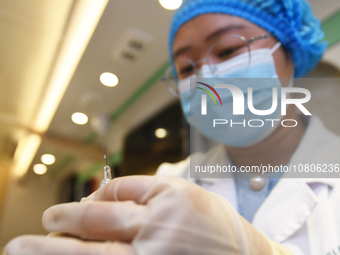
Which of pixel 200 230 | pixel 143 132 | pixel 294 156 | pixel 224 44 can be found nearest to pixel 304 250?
pixel 294 156

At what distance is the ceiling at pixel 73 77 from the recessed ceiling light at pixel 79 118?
0.05 feet

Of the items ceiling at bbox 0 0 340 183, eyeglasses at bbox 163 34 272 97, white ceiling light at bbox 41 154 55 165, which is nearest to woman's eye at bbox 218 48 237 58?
eyeglasses at bbox 163 34 272 97

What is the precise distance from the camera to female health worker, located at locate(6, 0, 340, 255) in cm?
18

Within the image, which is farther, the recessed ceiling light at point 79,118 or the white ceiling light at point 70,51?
the white ceiling light at point 70,51

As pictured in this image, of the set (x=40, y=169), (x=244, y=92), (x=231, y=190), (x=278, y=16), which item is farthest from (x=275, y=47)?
(x=40, y=169)

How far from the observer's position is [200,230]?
0.60 ft

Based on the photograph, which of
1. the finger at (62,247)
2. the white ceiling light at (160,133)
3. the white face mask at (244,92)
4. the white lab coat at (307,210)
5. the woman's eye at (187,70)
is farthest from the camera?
the white ceiling light at (160,133)

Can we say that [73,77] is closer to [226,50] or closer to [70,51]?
[70,51]

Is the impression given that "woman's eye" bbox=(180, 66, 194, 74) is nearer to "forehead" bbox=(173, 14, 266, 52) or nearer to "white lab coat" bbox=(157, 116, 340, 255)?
"forehead" bbox=(173, 14, 266, 52)

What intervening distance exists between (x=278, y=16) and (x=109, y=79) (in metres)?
0.46

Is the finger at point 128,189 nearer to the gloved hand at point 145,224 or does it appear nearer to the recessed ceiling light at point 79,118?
the gloved hand at point 145,224

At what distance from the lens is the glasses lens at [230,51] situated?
576 mm

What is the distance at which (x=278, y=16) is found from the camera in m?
0.58

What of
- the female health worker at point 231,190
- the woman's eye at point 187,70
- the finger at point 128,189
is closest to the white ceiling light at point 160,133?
the female health worker at point 231,190
